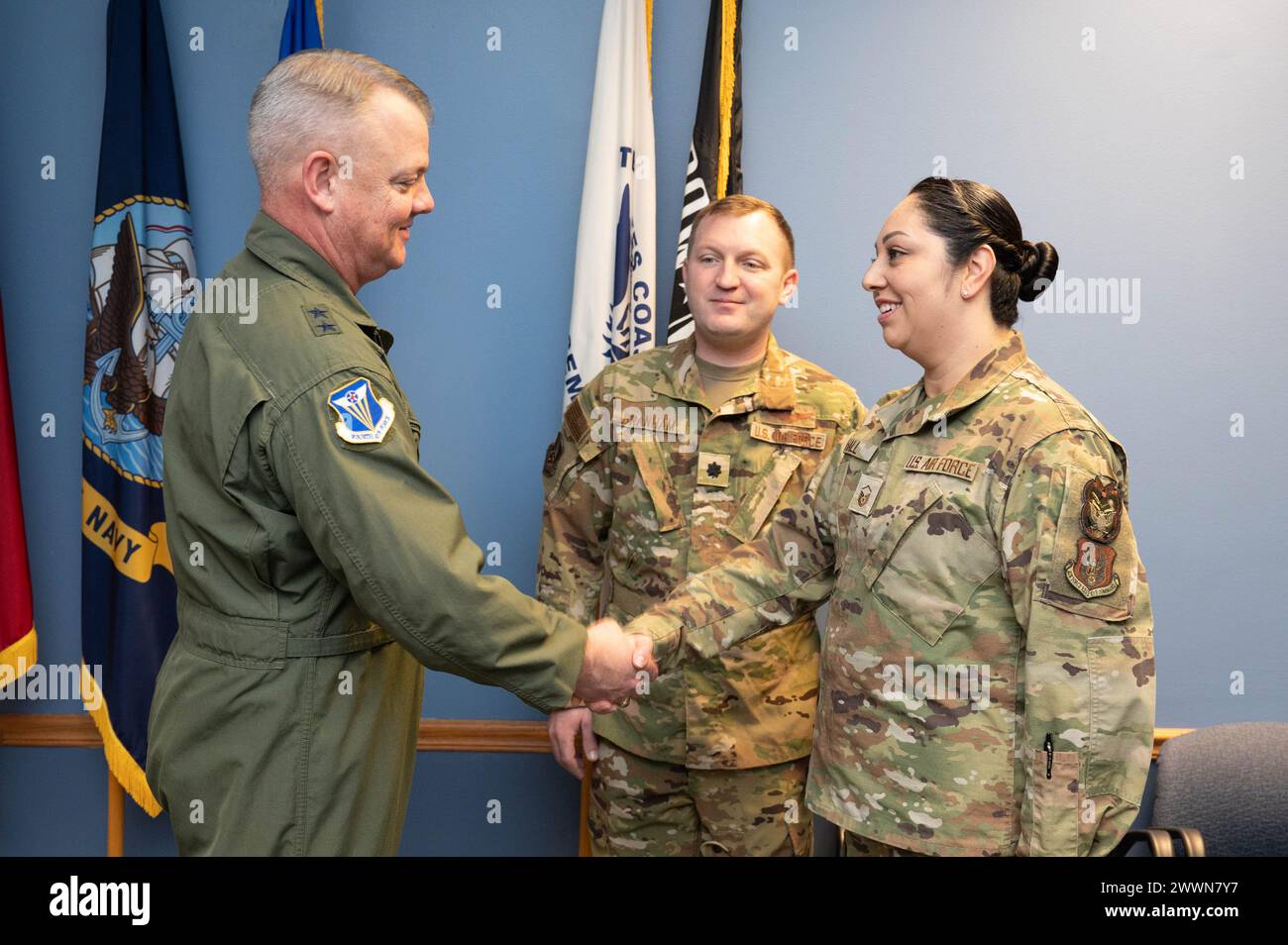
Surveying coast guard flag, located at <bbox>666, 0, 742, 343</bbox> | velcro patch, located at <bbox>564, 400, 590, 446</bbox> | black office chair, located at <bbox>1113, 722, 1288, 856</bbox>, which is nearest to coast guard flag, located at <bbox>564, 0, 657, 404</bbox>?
coast guard flag, located at <bbox>666, 0, 742, 343</bbox>

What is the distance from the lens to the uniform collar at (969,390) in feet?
6.30

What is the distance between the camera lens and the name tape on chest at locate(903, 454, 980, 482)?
73.3 inches

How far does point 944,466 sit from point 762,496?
0.70 metres

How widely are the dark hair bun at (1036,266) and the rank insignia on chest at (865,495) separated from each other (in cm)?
44

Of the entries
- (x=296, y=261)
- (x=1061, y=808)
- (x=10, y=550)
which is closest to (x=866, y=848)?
(x=1061, y=808)

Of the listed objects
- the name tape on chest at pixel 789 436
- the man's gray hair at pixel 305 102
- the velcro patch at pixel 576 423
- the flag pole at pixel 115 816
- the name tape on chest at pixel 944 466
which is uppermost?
the man's gray hair at pixel 305 102

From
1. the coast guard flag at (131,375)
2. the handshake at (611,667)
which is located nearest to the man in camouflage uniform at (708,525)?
the handshake at (611,667)

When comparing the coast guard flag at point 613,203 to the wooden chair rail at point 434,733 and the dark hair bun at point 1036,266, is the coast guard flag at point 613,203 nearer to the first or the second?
the wooden chair rail at point 434,733

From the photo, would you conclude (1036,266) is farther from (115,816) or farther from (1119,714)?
(115,816)

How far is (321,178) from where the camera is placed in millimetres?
1833

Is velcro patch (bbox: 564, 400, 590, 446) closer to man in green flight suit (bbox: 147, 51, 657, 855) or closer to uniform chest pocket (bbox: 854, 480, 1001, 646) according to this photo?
man in green flight suit (bbox: 147, 51, 657, 855)

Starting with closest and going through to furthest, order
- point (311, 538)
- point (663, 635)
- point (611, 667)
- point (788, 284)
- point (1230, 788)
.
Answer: point (311, 538) → point (611, 667) → point (663, 635) → point (1230, 788) → point (788, 284)

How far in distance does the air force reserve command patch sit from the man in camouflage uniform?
98cm

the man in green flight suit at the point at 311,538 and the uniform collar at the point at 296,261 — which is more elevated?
the uniform collar at the point at 296,261
